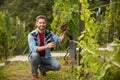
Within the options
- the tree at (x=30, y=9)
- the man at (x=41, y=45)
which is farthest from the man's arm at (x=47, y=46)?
the tree at (x=30, y=9)

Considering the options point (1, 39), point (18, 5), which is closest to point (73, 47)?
point (1, 39)

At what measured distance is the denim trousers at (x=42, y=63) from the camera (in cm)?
582

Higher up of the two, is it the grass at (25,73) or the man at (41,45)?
the man at (41,45)

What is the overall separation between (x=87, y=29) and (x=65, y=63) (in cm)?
373

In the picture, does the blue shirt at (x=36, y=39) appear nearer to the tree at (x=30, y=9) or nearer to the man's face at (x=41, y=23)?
the man's face at (x=41, y=23)

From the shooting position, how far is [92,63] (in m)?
3.41

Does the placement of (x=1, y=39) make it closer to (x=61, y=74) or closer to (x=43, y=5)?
(x=61, y=74)

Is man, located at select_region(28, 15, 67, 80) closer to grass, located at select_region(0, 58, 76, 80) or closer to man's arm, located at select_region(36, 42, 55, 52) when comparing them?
man's arm, located at select_region(36, 42, 55, 52)

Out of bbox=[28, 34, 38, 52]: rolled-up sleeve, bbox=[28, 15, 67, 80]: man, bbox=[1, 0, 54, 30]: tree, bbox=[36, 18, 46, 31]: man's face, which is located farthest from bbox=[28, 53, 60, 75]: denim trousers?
bbox=[1, 0, 54, 30]: tree

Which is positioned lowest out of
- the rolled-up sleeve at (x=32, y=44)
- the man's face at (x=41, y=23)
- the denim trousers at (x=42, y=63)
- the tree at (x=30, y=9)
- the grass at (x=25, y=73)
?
the tree at (x=30, y=9)

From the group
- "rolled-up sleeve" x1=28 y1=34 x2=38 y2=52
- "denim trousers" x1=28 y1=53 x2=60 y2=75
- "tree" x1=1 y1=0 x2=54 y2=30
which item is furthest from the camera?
"tree" x1=1 y1=0 x2=54 y2=30

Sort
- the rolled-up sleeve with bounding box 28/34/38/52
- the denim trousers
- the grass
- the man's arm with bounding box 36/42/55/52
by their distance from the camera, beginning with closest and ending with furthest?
the man's arm with bounding box 36/42/55/52, the rolled-up sleeve with bounding box 28/34/38/52, the denim trousers, the grass

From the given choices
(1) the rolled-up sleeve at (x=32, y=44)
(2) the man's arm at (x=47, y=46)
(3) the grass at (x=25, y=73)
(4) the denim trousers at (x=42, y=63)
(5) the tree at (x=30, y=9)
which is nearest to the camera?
(2) the man's arm at (x=47, y=46)

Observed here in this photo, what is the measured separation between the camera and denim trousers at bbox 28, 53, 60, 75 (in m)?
5.82
